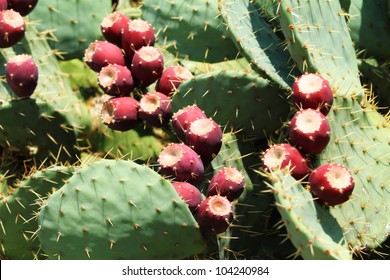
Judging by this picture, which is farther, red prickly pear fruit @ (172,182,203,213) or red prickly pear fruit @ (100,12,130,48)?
red prickly pear fruit @ (100,12,130,48)

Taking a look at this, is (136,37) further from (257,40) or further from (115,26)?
(257,40)

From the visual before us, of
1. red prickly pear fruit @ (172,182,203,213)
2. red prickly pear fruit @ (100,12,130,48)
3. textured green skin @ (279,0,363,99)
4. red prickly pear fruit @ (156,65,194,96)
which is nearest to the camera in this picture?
red prickly pear fruit @ (172,182,203,213)

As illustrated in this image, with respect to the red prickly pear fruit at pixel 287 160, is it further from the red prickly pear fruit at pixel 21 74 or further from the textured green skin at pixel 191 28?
the red prickly pear fruit at pixel 21 74

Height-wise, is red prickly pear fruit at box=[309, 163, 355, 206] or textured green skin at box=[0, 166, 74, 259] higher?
red prickly pear fruit at box=[309, 163, 355, 206]

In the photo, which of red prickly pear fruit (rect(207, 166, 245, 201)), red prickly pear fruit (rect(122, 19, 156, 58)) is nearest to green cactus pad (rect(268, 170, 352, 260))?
red prickly pear fruit (rect(207, 166, 245, 201))

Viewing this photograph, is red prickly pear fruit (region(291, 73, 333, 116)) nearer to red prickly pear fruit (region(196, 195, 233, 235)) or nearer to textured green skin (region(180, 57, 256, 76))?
red prickly pear fruit (region(196, 195, 233, 235))
